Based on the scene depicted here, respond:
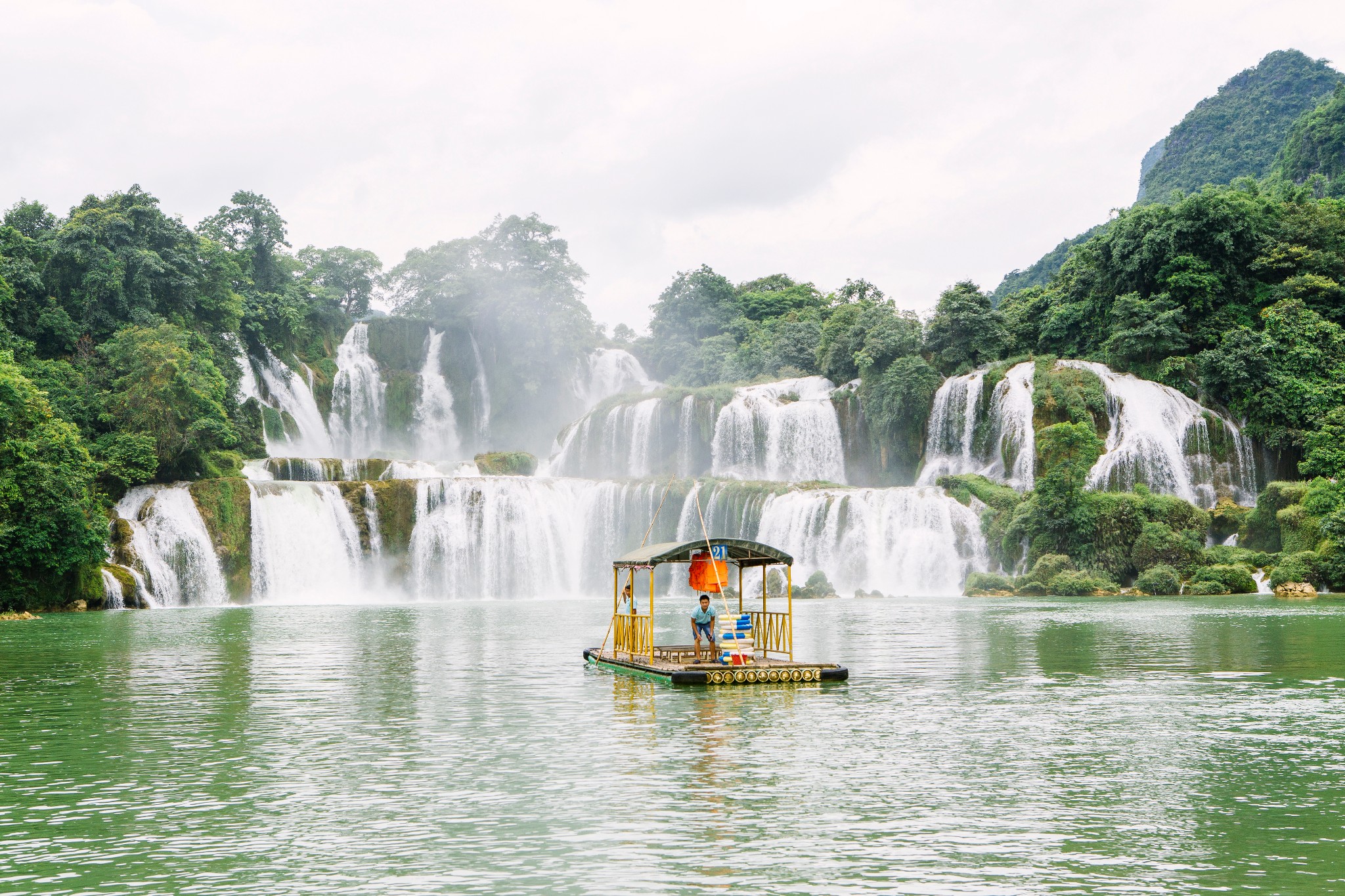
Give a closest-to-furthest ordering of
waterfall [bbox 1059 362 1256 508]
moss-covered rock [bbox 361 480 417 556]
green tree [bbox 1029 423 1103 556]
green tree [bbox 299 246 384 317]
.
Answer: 1. green tree [bbox 1029 423 1103 556]
2. waterfall [bbox 1059 362 1256 508]
3. moss-covered rock [bbox 361 480 417 556]
4. green tree [bbox 299 246 384 317]

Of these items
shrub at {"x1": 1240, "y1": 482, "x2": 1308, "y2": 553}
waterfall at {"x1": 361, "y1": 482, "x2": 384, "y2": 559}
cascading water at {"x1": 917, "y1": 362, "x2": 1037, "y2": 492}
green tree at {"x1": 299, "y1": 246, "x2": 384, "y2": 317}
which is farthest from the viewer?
green tree at {"x1": 299, "y1": 246, "x2": 384, "y2": 317}

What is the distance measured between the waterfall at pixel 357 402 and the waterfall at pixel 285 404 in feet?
3.15

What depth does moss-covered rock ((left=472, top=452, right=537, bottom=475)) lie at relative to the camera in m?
52.4

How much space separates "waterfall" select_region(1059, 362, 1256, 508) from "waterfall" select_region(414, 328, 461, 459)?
37.1 metres

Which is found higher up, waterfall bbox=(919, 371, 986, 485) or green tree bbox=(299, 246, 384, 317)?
green tree bbox=(299, 246, 384, 317)

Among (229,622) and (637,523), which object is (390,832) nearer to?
(229,622)

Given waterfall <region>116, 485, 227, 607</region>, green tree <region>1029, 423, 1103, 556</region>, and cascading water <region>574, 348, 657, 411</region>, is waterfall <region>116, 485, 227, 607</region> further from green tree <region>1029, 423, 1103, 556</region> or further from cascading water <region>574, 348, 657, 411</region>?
cascading water <region>574, 348, 657, 411</region>

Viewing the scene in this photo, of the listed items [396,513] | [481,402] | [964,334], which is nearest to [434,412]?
[481,402]

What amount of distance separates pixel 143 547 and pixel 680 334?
1565 inches

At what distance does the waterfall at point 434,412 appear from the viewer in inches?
2682

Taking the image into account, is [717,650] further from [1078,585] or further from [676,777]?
[1078,585]

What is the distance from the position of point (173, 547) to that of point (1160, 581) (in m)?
32.7

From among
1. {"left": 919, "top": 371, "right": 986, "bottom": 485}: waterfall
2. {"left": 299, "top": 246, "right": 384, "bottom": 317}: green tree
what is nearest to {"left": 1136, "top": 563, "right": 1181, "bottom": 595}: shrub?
{"left": 919, "top": 371, "right": 986, "bottom": 485}: waterfall

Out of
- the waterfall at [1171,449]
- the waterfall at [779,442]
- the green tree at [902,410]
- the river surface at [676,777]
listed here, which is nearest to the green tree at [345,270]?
the waterfall at [779,442]
